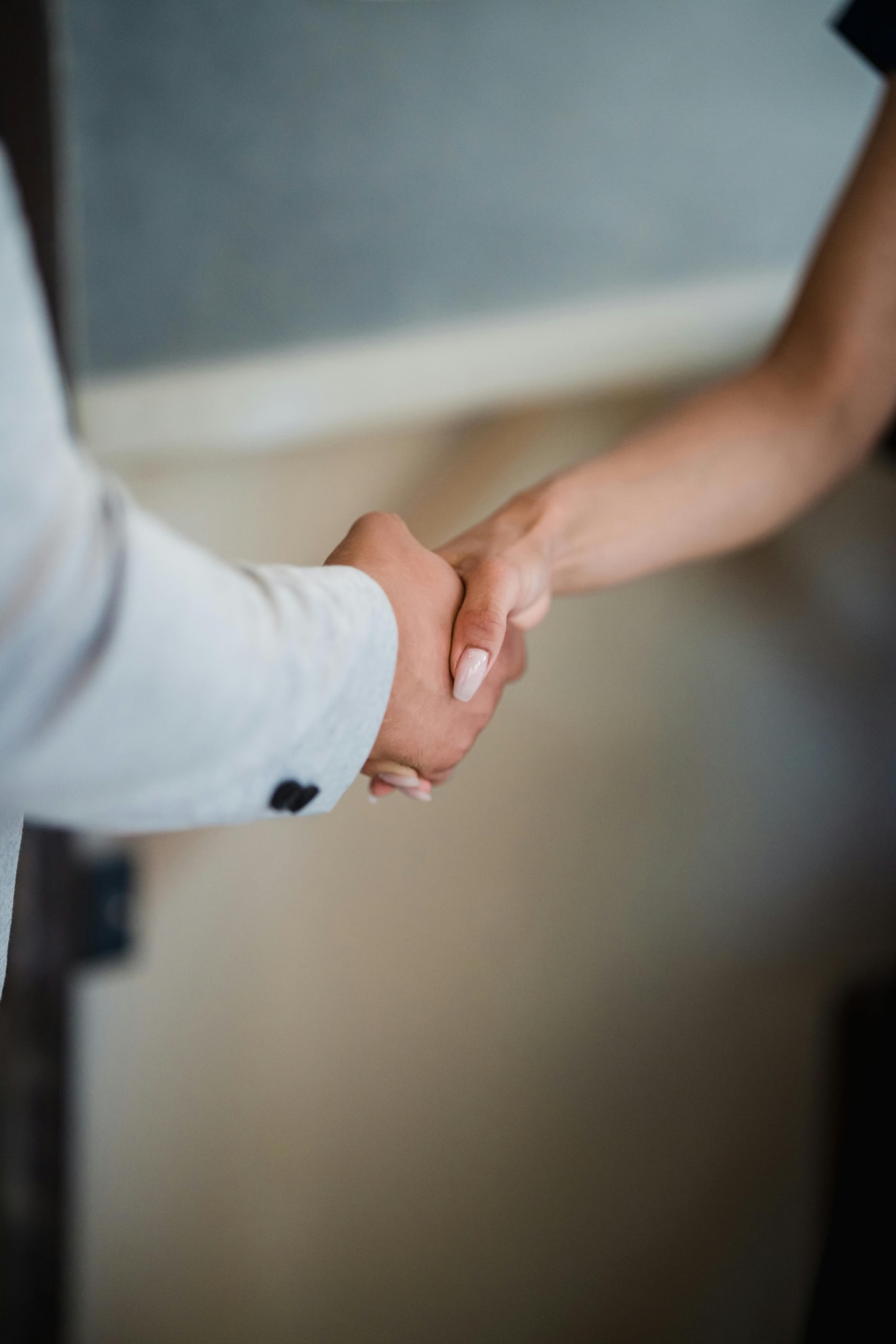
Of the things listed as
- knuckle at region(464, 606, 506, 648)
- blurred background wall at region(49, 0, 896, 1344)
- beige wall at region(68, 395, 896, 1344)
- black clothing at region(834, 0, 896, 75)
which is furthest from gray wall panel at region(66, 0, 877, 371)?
knuckle at region(464, 606, 506, 648)

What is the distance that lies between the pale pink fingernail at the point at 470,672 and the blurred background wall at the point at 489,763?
295 millimetres

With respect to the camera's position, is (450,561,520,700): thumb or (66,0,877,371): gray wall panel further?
(66,0,877,371): gray wall panel

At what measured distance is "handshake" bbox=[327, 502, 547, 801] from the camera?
1.81 ft

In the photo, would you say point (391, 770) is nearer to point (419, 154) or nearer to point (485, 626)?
point (485, 626)

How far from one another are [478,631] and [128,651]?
0.25 meters

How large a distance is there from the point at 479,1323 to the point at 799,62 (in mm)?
1345

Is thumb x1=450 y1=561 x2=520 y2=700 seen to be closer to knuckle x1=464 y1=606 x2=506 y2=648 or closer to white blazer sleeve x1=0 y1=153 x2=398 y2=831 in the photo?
knuckle x1=464 y1=606 x2=506 y2=648

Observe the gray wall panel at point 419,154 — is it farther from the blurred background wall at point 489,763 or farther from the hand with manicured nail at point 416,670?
the hand with manicured nail at point 416,670

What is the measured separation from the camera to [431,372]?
1.01m

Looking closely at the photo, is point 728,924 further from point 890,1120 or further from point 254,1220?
point 254,1220

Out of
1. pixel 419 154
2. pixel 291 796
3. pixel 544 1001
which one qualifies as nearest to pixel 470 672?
pixel 291 796

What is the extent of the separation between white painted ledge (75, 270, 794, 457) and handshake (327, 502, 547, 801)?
41 centimetres

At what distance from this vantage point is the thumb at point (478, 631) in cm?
57

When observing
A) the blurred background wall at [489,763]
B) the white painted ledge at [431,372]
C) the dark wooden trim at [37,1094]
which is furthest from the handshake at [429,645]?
the dark wooden trim at [37,1094]
